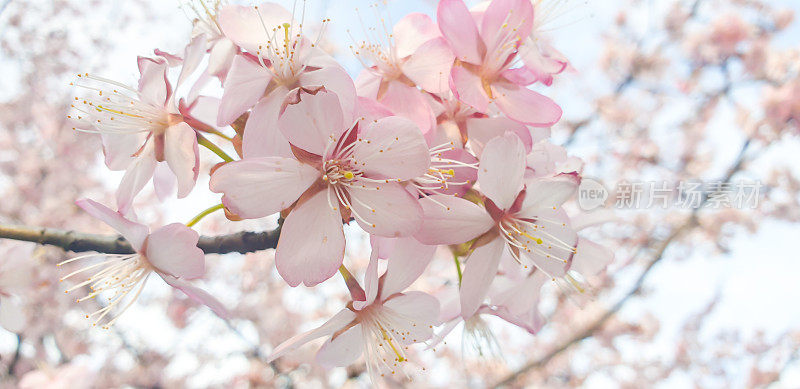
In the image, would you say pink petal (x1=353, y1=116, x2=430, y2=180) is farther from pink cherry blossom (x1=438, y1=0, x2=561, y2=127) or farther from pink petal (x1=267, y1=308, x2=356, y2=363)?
pink petal (x1=267, y1=308, x2=356, y2=363)

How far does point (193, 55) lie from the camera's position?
0.93m

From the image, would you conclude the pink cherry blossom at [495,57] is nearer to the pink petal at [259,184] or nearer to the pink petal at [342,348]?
the pink petal at [259,184]

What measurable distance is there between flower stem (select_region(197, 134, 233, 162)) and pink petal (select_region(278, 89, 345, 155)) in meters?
0.20

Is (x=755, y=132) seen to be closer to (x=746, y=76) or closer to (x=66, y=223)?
(x=746, y=76)

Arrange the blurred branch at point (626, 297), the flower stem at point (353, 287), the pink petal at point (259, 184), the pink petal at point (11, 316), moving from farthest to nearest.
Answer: the blurred branch at point (626, 297), the pink petal at point (11, 316), the flower stem at point (353, 287), the pink petal at point (259, 184)

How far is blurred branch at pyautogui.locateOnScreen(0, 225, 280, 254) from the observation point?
2.99 feet

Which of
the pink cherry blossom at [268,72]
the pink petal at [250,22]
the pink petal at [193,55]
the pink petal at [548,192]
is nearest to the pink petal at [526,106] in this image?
the pink petal at [548,192]

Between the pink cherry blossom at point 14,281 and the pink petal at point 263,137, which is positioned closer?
the pink petal at point 263,137

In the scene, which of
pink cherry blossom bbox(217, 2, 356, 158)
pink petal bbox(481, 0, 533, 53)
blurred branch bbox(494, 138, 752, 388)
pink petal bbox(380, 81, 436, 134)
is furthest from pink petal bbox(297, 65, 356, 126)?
blurred branch bbox(494, 138, 752, 388)

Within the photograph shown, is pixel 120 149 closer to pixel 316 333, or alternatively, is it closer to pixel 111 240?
pixel 111 240

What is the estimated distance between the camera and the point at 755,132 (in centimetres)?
379

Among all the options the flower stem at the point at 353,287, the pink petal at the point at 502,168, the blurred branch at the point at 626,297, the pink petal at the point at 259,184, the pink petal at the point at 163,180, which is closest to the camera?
the pink petal at the point at 259,184

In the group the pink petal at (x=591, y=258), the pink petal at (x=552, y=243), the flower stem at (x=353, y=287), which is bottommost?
the pink petal at (x=591, y=258)

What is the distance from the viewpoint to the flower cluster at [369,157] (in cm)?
77
